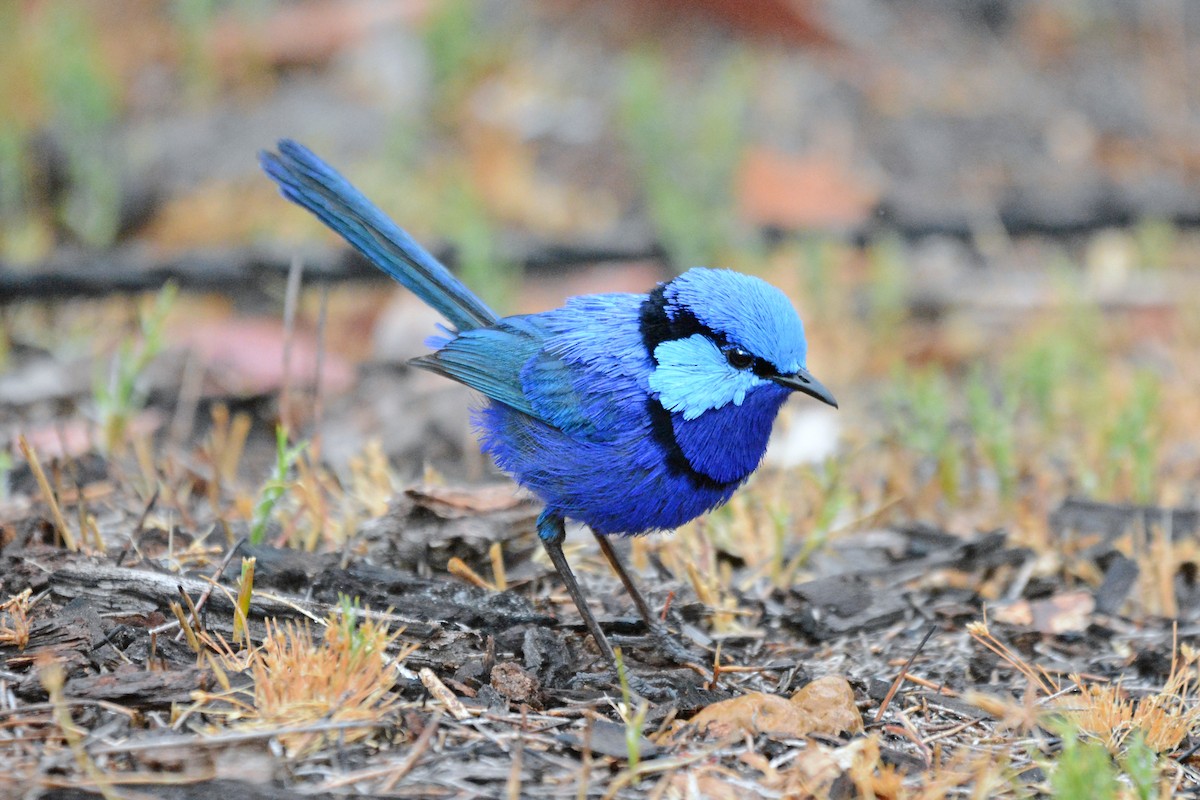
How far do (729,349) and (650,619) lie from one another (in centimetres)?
77

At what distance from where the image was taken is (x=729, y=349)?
10.4 feet

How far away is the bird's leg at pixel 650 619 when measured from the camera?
3266 millimetres

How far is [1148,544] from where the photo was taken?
4094 mm

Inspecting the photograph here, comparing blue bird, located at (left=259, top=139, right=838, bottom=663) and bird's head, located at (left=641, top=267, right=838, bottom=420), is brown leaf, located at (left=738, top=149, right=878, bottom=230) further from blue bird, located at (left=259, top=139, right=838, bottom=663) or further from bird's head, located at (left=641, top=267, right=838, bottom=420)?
bird's head, located at (left=641, top=267, right=838, bottom=420)

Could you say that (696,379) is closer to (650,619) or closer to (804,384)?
(804,384)

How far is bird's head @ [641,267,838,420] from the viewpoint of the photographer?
3123 millimetres

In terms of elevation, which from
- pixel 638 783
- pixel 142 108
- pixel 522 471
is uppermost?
pixel 142 108

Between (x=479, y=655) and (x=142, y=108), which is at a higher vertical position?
(x=142, y=108)

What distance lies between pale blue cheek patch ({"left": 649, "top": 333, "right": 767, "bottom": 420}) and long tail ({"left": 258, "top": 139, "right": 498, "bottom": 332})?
789mm

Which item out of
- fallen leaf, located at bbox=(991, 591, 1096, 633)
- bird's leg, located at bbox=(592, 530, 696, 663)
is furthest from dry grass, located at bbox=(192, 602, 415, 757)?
fallen leaf, located at bbox=(991, 591, 1096, 633)

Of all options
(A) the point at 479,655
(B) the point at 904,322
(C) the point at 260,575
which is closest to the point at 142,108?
(B) the point at 904,322

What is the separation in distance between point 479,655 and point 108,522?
4.57 feet

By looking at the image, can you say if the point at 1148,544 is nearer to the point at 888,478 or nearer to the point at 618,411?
the point at 888,478

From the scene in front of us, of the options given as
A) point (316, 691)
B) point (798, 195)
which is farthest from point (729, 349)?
point (798, 195)
